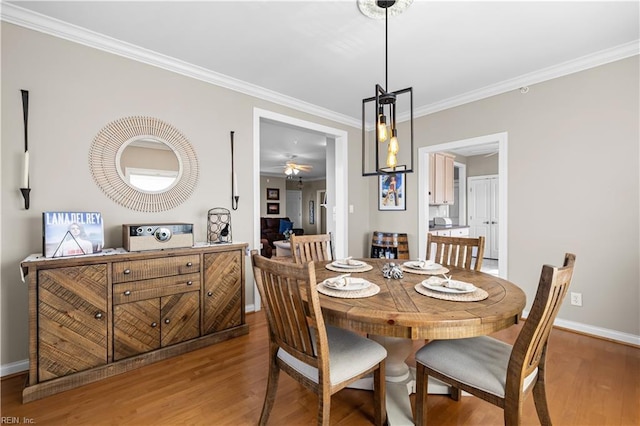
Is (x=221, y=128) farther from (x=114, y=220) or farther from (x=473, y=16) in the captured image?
(x=473, y=16)

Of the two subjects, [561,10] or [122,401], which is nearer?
[122,401]

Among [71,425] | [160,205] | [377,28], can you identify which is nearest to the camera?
[71,425]

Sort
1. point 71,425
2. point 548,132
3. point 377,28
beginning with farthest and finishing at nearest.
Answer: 1. point 548,132
2. point 377,28
3. point 71,425

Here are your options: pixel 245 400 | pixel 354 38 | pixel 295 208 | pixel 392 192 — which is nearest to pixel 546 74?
pixel 354 38

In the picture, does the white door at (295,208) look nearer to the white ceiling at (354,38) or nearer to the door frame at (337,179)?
the door frame at (337,179)

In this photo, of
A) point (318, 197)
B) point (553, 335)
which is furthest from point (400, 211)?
point (318, 197)

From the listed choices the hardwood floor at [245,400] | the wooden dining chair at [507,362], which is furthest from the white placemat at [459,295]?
the hardwood floor at [245,400]

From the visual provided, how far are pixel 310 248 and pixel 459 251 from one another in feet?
3.90

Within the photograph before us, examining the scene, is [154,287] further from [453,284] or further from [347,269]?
[453,284]

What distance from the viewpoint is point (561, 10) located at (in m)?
1.95

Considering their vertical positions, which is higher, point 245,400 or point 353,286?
point 353,286

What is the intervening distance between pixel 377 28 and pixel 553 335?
9.78ft

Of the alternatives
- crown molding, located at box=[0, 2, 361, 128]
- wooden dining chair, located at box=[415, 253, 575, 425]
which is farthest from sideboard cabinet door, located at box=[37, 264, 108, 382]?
wooden dining chair, located at box=[415, 253, 575, 425]

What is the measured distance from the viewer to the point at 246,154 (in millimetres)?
3156
